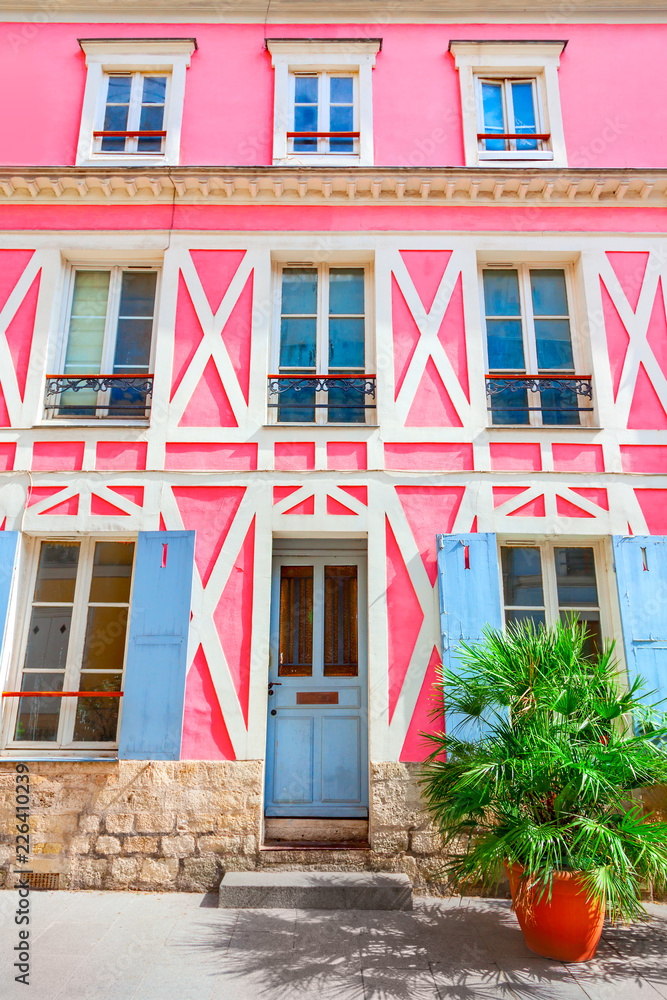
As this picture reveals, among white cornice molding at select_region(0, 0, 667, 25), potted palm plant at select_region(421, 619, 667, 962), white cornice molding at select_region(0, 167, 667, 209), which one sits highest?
white cornice molding at select_region(0, 0, 667, 25)

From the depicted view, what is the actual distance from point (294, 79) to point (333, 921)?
22.6 feet

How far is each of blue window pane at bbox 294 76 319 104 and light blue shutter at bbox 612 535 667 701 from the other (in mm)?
4817

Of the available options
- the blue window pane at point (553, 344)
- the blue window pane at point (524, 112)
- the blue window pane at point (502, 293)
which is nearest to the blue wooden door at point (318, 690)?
the blue window pane at point (553, 344)

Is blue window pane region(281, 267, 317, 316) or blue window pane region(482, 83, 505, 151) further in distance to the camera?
blue window pane region(482, 83, 505, 151)

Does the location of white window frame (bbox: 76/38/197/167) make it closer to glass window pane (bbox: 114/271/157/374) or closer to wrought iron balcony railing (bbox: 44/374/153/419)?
glass window pane (bbox: 114/271/157/374)

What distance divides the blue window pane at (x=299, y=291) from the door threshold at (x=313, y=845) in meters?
4.17

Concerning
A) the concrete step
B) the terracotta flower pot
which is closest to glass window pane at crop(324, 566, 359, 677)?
the concrete step

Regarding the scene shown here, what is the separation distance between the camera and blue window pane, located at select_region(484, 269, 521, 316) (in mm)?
5543

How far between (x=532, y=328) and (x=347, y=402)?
68.2 inches

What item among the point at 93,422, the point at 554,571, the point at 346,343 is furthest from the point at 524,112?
the point at 93,422

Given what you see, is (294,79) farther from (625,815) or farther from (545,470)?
(625,815)

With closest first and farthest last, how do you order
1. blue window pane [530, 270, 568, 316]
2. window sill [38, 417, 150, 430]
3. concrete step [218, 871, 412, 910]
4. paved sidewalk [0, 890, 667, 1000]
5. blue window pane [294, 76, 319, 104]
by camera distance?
paved sidewalk [0, 890, 667, 1000] < concrete step [218, 871, 412, 910] < window sill [38, 417, 150, 430] < blue window pane [530, 270, 568, 316] < blue window pane [294, 76, 319, 104]

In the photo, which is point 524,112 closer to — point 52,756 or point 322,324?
point 322,324

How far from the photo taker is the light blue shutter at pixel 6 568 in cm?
470
